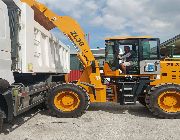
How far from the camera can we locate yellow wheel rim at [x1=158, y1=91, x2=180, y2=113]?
973cm

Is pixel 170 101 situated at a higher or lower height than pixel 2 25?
lower

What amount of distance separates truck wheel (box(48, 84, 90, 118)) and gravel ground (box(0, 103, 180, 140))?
0.27 metres

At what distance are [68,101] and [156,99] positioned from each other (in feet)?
8.80

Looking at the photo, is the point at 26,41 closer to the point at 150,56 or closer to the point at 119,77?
the point at 119,77

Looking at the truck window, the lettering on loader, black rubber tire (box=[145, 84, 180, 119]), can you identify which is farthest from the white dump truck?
black rubber tire (box=[145, 84, 180, 119])

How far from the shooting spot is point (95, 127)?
8.17m

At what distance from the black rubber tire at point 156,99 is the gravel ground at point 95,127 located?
0.24m

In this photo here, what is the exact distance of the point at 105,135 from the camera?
289 inches

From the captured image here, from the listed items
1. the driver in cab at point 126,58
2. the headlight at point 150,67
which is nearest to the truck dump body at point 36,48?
the driver in cab at point 126,58

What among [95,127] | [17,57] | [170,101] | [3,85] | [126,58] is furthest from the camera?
[126,58]

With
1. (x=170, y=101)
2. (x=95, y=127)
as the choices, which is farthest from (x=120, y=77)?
(x=95, y=127)

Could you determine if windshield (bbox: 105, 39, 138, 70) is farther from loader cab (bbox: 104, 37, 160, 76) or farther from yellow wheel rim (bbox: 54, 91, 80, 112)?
yellow wheel rim (bbox: 54, 91, 80, 112)

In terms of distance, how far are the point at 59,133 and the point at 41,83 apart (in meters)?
2.65

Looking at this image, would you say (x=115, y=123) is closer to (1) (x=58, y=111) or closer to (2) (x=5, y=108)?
(1) (x=58, y=111)
